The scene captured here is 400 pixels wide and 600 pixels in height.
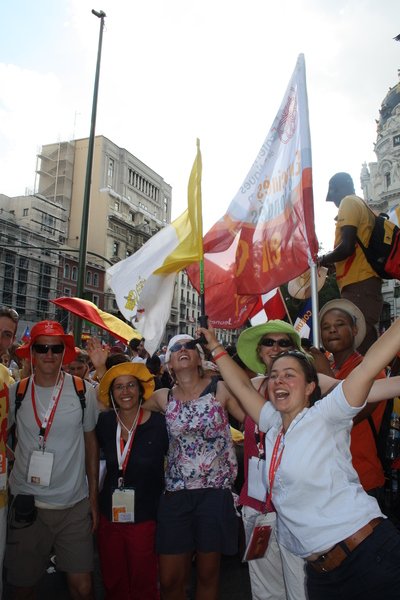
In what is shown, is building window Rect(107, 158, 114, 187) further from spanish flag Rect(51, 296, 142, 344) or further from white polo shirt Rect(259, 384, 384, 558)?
white polo shirt Rect(259, 384, 384, 558)

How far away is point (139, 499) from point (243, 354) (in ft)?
4.32

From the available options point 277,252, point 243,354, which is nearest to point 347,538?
point 243,354

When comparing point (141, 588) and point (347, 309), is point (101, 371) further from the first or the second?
point (347, 309)

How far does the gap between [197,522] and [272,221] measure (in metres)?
2.66

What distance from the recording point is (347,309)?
3766mm

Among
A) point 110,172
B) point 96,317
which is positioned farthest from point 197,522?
point 110,172

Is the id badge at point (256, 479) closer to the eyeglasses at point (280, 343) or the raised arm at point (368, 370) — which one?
the eyeglasses at point (280, 343)

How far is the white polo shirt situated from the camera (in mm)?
2068

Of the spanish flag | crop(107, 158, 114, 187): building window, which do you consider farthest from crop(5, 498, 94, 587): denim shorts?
crop(107, 158, 114, 187): building window

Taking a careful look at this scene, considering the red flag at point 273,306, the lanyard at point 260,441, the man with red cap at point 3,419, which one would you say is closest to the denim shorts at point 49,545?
the man with red cap at point 3,419

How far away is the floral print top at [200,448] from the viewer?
11.0 ft

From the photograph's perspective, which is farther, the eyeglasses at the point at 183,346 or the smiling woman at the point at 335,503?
the eyeglasses at the point at 183,346

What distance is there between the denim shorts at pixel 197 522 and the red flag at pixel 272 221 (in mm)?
1829

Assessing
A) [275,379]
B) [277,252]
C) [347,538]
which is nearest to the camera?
[347,538]
